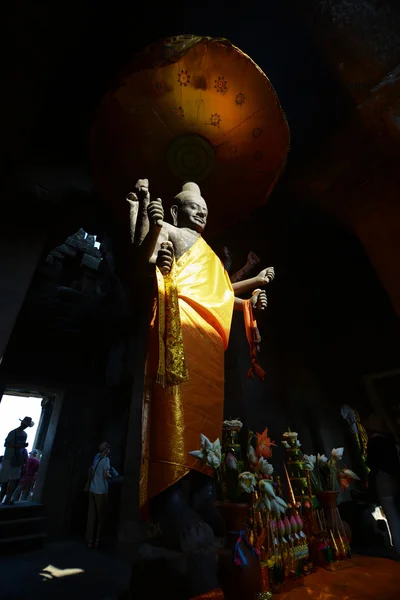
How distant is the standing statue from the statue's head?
0.12 metres

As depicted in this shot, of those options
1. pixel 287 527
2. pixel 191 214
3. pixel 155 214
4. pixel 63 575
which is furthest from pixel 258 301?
pixel 63 575

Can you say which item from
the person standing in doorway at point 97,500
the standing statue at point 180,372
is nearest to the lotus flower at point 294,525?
the standing statue at point 180,372

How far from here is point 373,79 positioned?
8.64 ft

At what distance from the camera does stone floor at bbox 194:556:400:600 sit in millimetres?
1499

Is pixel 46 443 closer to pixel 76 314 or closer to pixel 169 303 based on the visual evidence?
pixel 76 314

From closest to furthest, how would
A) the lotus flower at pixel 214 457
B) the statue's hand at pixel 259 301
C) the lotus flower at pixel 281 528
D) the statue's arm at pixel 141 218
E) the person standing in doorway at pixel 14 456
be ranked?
1. the lotus flower at pixel 214 457
2. the lotus flower at pixel 281 528
3. the statue's arm at pixel 141 218
4. the statue's hand at pixel 259 301
5. the person standing in doorway at pixel 14 456

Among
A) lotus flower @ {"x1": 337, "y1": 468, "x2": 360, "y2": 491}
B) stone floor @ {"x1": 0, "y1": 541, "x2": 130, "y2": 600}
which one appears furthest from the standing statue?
stone floor @ {"x1": 0, "y1": 541, "x2": 130, "y2": 600}

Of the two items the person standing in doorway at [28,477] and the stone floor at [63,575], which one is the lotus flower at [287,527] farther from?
the person standing in doorway at [28,477]

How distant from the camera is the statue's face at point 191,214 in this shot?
8.64 ft

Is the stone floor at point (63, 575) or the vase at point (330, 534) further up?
the vase at point (330, 534)

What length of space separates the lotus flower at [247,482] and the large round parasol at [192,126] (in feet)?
9.11

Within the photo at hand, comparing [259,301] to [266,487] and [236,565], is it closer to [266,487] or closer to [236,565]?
[266,487]

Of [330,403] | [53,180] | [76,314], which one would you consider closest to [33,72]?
[53,180]

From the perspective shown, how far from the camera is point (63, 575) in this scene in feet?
11.7
